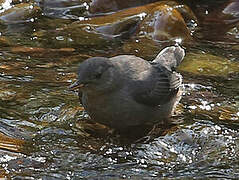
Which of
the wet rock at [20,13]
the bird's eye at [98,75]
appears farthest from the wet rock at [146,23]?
the bird's eye at [98,75]

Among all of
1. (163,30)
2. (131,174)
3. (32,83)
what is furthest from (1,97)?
(163,30)

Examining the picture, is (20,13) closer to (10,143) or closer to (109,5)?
(109,5)

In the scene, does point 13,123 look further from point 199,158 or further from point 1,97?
point 199,158

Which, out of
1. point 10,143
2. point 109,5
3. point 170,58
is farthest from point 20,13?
point 10,143

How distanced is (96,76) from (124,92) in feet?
1.24

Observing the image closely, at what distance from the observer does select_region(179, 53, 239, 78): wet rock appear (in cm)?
802

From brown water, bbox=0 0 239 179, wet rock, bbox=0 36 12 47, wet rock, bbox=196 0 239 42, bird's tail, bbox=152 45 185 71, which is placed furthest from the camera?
wet rock, bbox=196 0 239 42

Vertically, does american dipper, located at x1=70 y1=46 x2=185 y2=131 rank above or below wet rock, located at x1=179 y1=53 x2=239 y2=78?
above

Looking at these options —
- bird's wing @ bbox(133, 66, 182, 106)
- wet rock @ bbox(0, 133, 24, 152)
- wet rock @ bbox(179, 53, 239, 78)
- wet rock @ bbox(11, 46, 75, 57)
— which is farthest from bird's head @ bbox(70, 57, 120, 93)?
wet rock @ bbox(11, 46, 75, 57)

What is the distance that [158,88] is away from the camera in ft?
21.1

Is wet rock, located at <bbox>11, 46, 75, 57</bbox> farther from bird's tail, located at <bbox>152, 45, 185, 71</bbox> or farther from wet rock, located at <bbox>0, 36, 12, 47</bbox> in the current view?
bird's tail, located at <bbox>152, 45, 185, 71</bbox>

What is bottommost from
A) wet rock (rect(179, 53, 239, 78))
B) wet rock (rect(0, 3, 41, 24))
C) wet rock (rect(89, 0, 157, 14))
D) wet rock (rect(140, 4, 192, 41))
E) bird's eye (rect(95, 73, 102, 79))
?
wet rock (rect(179, 53, 239, 78))

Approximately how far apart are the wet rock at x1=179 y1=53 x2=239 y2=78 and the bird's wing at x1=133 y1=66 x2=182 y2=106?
1221 mm

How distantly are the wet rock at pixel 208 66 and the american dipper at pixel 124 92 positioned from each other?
1542 mm
